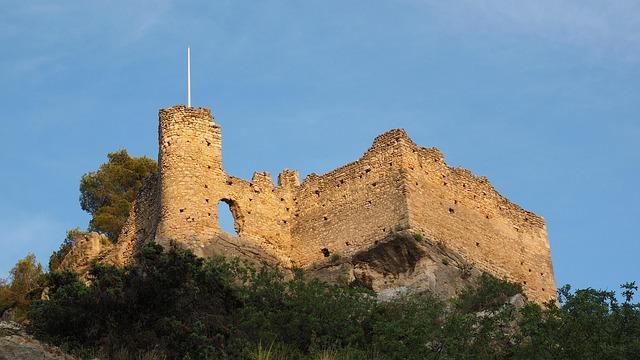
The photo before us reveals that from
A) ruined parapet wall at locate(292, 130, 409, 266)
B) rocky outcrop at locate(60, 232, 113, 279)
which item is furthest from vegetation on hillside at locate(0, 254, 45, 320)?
ruined parapet wall at locate(292, 130, 409, 266)

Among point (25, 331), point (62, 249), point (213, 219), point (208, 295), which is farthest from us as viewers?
point (62, 249)

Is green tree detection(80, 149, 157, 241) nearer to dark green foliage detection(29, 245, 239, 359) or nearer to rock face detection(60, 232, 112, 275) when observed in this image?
rock face detection(60, 232, 112, 275)

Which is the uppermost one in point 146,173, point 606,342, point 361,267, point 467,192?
point 146,173

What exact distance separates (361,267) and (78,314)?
41.0 ft

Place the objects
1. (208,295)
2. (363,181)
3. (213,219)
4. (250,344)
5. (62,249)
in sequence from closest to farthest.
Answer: (250,344) < (208,295) < (213,219) < (363,181) < (62,249)

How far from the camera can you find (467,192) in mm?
37375

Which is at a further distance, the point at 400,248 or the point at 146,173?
the point at 146,173

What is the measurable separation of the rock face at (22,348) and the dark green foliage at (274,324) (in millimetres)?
1361

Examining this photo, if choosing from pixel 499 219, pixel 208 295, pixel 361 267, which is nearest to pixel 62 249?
pixel 361 267

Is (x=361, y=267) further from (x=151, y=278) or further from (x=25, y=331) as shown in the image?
(x=25, y=331)

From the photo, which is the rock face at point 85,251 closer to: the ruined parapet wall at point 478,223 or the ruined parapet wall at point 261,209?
the ruined parapet wall at point 261,209

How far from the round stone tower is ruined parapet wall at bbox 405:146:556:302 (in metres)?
5.17

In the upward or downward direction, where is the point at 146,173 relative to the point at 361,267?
upward

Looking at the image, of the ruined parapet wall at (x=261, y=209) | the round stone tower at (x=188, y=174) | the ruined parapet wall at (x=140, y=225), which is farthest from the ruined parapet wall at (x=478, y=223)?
the ruined parapet wall at (x=140, y=225)
